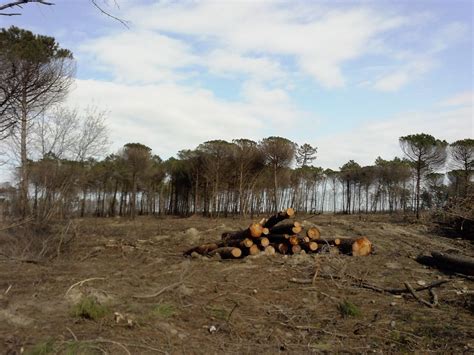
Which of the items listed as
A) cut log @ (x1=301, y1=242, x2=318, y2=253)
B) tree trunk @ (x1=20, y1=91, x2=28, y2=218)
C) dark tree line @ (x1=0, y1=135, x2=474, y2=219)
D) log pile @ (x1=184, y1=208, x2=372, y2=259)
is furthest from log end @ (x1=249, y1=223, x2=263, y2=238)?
dark tree line @ (x1=0, y1=135, x2=474, y2=219)

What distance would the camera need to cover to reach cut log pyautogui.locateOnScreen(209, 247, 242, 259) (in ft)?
34.9

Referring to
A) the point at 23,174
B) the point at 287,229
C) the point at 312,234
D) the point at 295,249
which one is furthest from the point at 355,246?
the point at 23,174

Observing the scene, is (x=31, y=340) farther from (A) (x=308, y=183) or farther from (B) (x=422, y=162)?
(A) (x=308, y=183)

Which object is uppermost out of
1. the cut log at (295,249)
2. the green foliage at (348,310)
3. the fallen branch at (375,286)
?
the cut log at (295,249)

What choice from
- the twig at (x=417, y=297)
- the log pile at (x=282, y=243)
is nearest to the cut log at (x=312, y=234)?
the log pile at (x=282, y=243)

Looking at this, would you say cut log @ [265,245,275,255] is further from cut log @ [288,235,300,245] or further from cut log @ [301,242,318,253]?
cut log @ [301,242,318,253]

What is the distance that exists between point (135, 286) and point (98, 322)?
2.12 meters

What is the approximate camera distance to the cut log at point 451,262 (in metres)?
8.77

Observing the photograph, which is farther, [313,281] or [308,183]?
[308,183]

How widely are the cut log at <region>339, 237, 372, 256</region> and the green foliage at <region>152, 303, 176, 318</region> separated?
20.1 ft

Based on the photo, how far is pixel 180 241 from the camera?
13812 mm

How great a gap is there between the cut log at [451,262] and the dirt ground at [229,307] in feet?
1.09

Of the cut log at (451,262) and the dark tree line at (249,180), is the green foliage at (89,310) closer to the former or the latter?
the cut log at (451,262)

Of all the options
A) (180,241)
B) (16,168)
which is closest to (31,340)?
(180,241)
